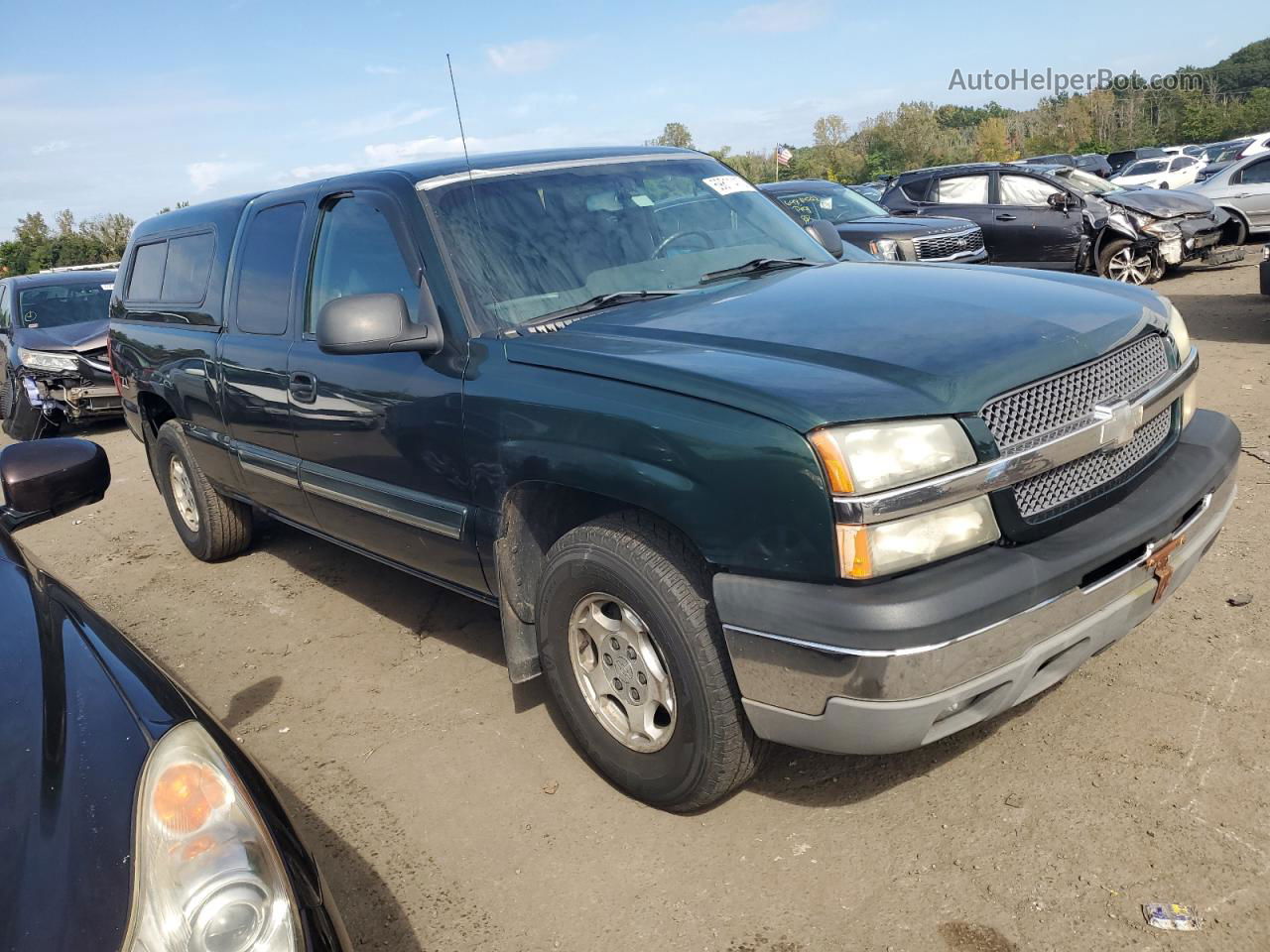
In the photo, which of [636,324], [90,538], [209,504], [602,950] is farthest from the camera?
[90,538]

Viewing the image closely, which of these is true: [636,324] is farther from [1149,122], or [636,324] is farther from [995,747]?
[1149,122]

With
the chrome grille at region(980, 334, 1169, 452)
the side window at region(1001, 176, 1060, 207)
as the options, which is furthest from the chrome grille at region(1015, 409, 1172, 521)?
the side window at region(1001, 176, 1060, 207)

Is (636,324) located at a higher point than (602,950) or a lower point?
higher

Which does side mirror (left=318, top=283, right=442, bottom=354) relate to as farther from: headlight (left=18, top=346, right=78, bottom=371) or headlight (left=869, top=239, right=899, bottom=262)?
headlight (left=18, top=346, right=78, bottom=371)

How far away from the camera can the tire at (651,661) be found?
2.58 metres

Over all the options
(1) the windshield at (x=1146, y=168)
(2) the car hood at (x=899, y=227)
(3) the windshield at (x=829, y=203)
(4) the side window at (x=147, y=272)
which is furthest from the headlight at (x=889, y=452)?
(1) the windshield at (x=1146, y=168)

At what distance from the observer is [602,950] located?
2.47 metres

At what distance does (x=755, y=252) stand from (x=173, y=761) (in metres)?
2.81

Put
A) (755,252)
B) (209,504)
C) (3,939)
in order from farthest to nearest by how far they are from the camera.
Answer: (209,504) → (755,252) → (3,939)

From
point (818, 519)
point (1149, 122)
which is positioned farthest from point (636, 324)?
point (1149, 122)

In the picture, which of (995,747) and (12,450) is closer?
(12,450)

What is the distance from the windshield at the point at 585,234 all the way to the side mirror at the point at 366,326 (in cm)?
23

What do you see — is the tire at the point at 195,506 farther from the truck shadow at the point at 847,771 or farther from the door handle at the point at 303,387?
the truck shadow at the point at 847,771

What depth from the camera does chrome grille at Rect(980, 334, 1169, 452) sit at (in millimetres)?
2438
